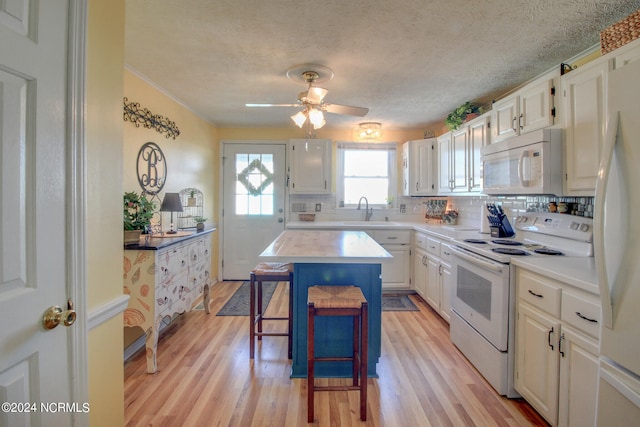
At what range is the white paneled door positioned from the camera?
756mm

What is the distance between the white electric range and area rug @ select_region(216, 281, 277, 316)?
212 centimetres

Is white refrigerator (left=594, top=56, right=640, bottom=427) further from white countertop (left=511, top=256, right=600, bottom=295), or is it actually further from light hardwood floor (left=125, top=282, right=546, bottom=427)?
light hardwood floor (left=125, top=282, right=546, bottom=427)

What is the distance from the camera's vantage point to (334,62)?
2.33 meters

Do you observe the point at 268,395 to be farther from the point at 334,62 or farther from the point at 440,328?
the point at 334,62

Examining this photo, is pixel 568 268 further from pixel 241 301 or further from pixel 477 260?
pixel 241 301

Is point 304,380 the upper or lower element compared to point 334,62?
lower

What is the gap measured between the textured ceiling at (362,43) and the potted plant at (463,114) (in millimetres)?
141

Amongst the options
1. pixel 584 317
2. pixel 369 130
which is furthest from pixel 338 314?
pixel 369 130

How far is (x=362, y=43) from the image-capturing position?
205cm

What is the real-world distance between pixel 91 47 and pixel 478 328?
2689mm

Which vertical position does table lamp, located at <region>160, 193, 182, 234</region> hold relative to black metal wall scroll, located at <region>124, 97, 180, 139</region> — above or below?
below

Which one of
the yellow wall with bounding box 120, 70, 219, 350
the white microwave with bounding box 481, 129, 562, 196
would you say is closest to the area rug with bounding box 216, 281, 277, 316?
the yellow wall with bounding box 120, 70, 219, 350

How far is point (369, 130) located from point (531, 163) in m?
2.41

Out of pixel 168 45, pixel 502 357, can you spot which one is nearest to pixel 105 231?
pixel 168 45
